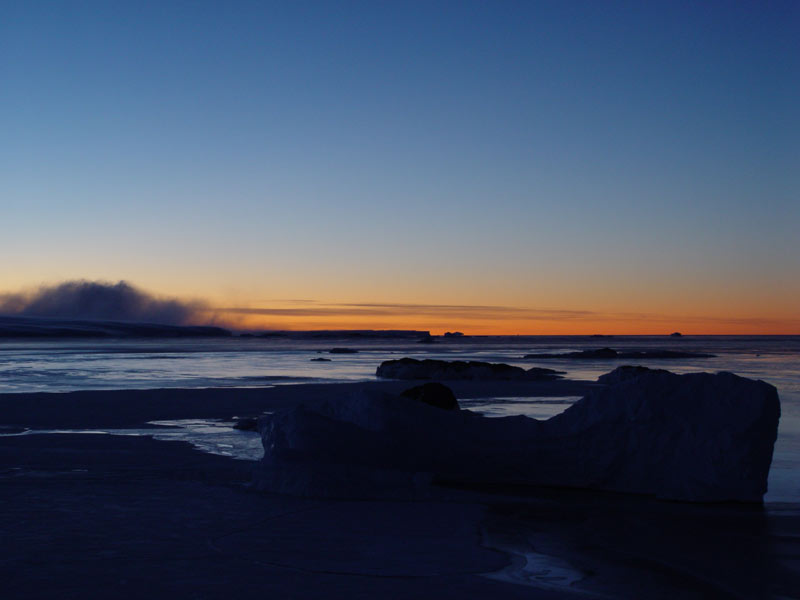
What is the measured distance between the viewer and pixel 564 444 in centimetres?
Result: 816

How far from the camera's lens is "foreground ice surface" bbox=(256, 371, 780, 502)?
7.42 meters

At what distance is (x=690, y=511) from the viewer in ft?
23.1

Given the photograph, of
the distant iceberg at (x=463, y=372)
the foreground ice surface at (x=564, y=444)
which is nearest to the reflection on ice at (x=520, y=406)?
the foreground ice surface at (x=564, y=444)

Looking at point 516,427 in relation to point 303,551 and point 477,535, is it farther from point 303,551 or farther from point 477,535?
point 303,551

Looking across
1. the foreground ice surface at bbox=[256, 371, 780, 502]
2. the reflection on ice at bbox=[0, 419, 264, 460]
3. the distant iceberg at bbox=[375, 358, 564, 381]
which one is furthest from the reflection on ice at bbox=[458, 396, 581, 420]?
the distant iceberg at bbox=[375, 358, 564, 381]

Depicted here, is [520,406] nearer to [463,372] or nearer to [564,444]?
[564,444]

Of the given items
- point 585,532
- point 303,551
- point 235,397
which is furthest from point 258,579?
point 235,397

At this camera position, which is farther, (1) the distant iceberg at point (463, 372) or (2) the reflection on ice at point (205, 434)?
(1) the distant iceberg at point (463, 372)

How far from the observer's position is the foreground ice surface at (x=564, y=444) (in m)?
7.42

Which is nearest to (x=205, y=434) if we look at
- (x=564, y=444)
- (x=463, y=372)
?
(x=564, y=444)

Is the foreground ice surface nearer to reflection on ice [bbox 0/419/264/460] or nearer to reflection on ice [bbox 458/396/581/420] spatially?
reflection on ice [bbox 0/419/264/460]

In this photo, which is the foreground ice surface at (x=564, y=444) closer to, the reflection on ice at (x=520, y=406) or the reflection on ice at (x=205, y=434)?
the reflection on ice at (x=205, y=434)

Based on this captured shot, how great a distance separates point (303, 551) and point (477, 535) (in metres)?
1.41

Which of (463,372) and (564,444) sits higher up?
(564,444)
